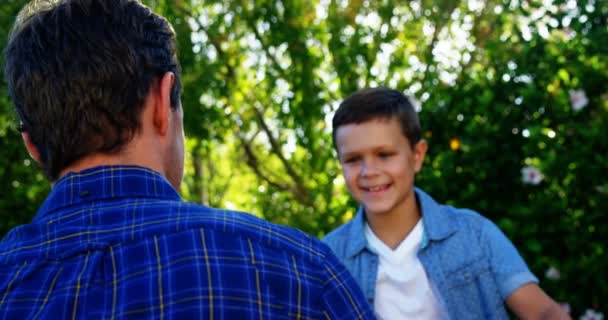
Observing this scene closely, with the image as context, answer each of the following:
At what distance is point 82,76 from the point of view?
1.41 metres

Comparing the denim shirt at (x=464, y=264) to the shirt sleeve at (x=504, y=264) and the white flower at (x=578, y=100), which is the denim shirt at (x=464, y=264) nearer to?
the shirt sleeve at (x=504, y=264)

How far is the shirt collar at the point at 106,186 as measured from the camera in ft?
4.58

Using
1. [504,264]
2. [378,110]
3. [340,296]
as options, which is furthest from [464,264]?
[340,296]

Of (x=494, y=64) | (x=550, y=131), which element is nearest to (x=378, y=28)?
(x=494, y=64)

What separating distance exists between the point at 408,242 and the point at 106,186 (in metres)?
1.76

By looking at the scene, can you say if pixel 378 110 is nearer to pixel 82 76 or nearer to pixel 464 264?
pixel 464 264

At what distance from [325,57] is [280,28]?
0.40 m

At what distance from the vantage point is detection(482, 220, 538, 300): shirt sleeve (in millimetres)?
2723

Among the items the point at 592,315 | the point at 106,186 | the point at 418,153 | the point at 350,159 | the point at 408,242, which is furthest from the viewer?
the point at 592,315

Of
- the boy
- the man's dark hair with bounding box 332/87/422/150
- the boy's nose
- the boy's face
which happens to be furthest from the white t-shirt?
the man's dark hair with bounding box 332/87/422/150

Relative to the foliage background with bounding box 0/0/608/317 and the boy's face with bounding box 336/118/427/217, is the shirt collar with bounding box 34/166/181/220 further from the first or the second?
the foliage background with bounding box 0/0/608/317

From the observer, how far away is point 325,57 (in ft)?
20.8

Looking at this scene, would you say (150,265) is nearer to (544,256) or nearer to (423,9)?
(544,256)

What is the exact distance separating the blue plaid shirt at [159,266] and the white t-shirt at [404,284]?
56.8 inches
